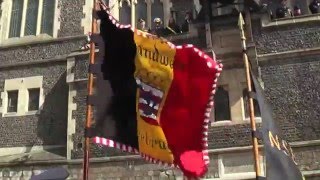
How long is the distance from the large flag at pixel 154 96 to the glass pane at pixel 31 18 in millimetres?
8662

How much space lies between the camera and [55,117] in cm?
1455

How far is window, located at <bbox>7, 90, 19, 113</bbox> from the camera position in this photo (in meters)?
15.2

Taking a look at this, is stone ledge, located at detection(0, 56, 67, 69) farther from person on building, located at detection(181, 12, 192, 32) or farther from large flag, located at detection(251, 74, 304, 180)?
large flag, located at detection(251, 74, 304, 180)

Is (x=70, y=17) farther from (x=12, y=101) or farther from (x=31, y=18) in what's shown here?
(x=12, y=101)

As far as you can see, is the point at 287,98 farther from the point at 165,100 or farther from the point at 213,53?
the point at 165,100

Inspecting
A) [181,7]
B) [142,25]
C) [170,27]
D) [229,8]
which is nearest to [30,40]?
[142,25]

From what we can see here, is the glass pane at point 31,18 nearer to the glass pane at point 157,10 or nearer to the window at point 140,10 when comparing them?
the window at point 140,10

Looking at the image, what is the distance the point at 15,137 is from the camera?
1461 centimetres

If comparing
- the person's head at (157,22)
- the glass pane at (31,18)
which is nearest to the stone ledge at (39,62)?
the glass pane at (31,18)

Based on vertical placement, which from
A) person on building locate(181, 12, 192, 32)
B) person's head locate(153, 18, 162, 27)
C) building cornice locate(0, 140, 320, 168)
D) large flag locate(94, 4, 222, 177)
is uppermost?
person's head locate(153, 18, 162, 27)

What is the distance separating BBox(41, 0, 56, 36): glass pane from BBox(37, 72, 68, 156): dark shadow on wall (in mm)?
2002

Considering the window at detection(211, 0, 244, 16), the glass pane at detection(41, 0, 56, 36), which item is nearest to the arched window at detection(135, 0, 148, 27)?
the window at detection(211, 0, 244, 16)

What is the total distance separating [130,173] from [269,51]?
4690mm

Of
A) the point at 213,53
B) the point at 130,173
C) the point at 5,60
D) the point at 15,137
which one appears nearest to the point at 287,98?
the point at 213,53
